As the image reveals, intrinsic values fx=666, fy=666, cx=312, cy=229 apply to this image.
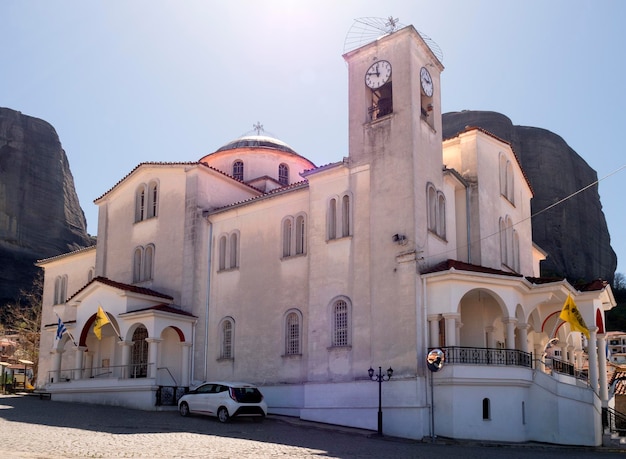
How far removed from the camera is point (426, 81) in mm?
25906

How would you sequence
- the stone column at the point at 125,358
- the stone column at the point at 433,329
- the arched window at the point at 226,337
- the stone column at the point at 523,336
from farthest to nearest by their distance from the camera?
1. the arched window at the point at 226,337
2. the stone column at the point at 125,358
3. the stone column at the point at 523,336
4. the stone column at the point at 433,329

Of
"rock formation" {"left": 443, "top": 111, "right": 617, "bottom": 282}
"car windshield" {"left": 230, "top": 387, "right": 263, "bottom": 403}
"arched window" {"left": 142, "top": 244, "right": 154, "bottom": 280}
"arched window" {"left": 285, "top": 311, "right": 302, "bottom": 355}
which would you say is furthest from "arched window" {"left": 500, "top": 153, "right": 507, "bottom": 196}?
"rock formation" {"left": 443, "top": 111, "right": 617, "bottom": 282}

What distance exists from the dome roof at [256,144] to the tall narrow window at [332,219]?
40.7ft

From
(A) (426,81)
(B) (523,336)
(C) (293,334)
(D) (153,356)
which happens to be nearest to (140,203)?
(D) (153,356)

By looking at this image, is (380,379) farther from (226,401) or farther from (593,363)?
(593,363)

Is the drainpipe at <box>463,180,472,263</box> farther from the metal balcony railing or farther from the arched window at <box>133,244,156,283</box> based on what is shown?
the arched window at <box>133,244,156,283</box>

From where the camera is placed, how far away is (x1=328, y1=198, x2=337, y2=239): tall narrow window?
990 inches

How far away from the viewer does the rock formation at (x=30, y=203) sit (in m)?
76.5

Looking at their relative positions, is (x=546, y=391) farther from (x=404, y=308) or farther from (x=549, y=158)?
(x=549, y=158)

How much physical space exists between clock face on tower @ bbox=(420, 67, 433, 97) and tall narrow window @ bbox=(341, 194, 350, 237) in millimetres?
5175

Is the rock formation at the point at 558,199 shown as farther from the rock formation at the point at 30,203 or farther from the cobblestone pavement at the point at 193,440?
the cobblestone pavement at the point at 193,440

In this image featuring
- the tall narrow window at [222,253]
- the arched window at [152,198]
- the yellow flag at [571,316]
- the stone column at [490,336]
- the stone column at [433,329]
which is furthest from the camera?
the arched window at [152,198]

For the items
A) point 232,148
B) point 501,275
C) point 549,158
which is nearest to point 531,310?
point 501,275

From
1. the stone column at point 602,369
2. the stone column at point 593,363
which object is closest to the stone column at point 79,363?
the stone column at point 593,363
